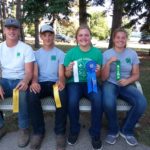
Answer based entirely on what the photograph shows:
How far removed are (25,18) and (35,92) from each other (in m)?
5.17

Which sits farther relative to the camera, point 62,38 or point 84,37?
point 62,38

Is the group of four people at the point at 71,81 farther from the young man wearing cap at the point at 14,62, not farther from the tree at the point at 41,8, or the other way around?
the tree at the point at 41,8

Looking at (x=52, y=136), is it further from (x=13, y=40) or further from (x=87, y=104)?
(x=13, y=40)

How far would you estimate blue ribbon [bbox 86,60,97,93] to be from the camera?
4.88m

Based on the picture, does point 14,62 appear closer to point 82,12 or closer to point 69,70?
point 69,70

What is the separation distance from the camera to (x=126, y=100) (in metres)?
5.07

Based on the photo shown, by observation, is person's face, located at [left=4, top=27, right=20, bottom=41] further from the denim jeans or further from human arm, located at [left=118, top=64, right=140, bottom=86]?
human arm, located at [left=118, top=64, right=140, bottom=86]

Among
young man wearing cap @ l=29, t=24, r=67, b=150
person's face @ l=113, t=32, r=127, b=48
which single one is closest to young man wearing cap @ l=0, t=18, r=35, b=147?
young man wearing cap @ l=29, t=24, r=67, b=150

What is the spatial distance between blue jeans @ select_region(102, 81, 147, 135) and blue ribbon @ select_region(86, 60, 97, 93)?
204mm

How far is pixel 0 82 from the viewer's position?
17.1 feet

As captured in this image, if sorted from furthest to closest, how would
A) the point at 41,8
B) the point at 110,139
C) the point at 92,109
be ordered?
the point at 41,8, the point at 110,139, the point at 92,109

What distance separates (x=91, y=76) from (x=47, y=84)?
65 centimetres

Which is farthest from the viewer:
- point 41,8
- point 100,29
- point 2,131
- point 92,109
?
point 100,29

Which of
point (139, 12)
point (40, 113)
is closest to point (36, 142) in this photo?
point (40, 113)
